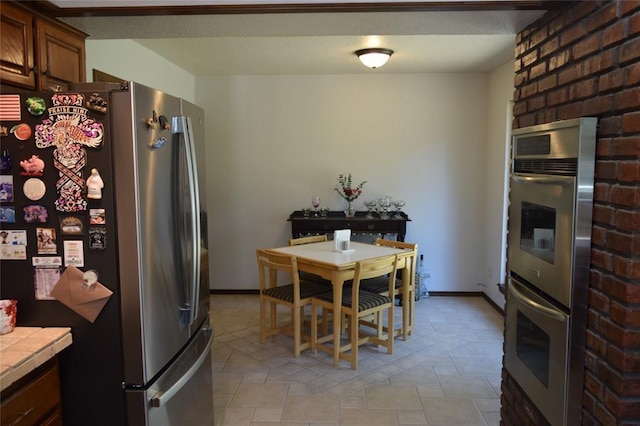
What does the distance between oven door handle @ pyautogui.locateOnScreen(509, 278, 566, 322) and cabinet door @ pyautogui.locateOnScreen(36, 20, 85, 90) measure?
87.9 inches

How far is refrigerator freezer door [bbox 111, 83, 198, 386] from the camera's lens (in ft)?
5.73

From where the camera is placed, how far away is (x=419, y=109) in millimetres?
5336

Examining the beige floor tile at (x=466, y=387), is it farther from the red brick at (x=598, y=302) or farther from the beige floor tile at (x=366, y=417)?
the red brick at (x=598, y=302)

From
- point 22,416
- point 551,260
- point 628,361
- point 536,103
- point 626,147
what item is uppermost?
point 536,103

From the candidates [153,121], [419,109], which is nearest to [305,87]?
[419,109]

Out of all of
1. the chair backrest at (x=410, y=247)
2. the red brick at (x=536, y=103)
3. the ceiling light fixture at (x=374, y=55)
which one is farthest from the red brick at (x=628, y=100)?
the ceiling light fixture at (x=374, y=55)

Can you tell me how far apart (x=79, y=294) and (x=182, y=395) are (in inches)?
27.1

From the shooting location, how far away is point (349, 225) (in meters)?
5.14

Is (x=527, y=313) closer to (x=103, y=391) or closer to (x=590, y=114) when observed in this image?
(x=590, y=114)

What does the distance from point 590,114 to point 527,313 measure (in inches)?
37.6

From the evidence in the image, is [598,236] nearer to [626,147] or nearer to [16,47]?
[626,147]

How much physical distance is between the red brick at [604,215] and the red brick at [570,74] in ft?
1.76

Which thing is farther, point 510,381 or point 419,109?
point 419,109

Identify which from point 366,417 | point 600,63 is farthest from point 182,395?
point 600,63
